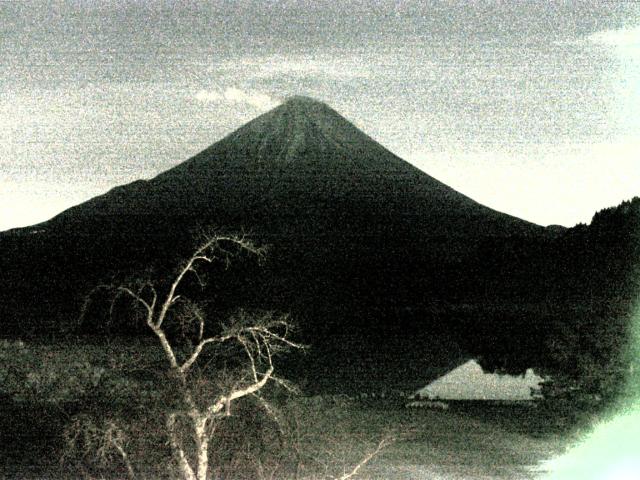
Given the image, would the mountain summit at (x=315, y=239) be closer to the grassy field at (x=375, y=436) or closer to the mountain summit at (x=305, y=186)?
the mountain summit at (x=305, y=186)

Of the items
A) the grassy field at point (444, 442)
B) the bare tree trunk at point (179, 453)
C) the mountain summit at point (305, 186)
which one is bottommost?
the grassy field at point (444, 442)

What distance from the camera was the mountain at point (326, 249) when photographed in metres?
29.7

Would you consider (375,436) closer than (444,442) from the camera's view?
Yes

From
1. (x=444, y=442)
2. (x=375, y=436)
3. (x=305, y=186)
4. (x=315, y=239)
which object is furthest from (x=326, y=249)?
(x=375, y=436)

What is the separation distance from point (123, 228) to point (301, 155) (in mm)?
24151

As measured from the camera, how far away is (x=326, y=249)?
60.8m

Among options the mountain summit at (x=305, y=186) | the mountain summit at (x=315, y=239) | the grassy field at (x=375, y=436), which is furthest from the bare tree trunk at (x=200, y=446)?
the mountain summit at (x=305, y=186)

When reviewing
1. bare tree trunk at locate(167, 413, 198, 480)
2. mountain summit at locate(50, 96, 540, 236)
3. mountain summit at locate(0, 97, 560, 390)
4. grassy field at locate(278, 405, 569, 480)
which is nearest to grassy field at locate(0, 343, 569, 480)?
grassy field at locate(278, 405, 569, 480)

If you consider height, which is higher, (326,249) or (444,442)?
(326,249)

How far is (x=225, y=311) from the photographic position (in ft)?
109

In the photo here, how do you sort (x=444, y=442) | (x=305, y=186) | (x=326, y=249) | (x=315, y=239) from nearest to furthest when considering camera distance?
(x=444, y=442), (x=326, y=249), (x=315, y=239), (x=305, y=186)

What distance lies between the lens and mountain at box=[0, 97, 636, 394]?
1170 inches

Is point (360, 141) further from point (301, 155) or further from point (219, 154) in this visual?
point (219, 154)

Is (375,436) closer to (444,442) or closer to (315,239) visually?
(444,442)
